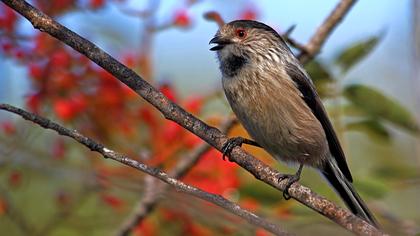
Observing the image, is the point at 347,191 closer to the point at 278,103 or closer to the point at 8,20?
the point at 278,103

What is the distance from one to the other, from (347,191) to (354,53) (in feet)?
2.84

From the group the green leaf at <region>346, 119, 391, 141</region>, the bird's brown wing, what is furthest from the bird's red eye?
the green leaf at <region>346, 119, 391, 141</region>

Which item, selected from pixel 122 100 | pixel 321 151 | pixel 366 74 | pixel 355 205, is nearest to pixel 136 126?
pixel 122 100

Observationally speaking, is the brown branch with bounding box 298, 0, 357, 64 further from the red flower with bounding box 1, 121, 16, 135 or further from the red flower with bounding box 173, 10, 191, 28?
the red flower with bounding box 1, 121, 16, 135

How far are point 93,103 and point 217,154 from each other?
2.93 feet

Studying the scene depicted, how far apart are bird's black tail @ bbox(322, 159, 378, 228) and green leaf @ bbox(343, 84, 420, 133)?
1.27 ft

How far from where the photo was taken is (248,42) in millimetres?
4438

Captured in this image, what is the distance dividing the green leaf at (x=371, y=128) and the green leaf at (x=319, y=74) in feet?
0.83

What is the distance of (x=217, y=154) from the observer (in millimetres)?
4945

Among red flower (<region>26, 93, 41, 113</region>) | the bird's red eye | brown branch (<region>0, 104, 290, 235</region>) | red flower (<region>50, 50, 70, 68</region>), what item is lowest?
brown branch (<region>0, 104, 290, 235</region>)

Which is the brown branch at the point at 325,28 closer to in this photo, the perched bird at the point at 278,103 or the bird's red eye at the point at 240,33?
the perched bird at the point at 278,103

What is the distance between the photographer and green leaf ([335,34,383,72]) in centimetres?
433

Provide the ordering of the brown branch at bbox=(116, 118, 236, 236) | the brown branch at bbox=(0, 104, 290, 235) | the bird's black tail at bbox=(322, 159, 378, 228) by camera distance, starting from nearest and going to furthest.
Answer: the brown branch at bbox=(0, 104, 290, 235)
the bird's black tail at bbox=(322, 159, 378, 228)
the brown branch at bbox=(116, 118, 236, 236)

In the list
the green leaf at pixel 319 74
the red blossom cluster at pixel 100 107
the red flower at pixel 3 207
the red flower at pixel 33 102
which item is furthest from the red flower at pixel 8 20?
the green leaf at pixel 319 74
